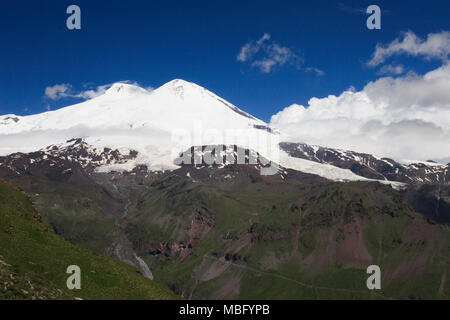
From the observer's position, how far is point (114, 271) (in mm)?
69062

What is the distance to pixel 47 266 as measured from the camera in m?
61.6

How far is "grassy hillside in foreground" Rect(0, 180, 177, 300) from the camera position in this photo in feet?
166

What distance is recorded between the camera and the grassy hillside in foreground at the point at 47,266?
50562mm
